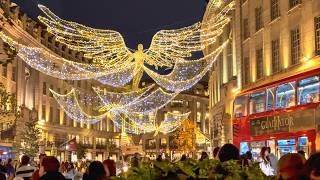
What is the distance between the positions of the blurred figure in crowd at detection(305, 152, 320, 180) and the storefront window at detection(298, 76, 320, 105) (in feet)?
36.8

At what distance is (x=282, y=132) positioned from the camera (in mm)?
18250

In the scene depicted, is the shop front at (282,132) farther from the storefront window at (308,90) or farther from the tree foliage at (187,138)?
the tree foliage at (187,138)

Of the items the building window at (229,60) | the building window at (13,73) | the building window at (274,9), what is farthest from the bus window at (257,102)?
the building window at (13,73)

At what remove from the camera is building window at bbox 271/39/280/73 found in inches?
1228

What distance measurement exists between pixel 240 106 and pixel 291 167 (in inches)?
627

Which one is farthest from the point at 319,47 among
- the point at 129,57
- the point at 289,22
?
the point at 129,57

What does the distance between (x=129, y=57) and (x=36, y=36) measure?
3170 cm

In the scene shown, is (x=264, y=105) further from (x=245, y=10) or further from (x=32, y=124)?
(x=32, y=124)

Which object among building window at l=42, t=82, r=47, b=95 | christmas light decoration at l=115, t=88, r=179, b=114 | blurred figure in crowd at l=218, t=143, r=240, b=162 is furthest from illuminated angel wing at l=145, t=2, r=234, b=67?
building window at l=42, t=82, r=47, b=95

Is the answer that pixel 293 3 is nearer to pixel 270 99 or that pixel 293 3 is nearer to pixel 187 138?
pixel 270 99

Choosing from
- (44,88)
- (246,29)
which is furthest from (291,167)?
(44,88)

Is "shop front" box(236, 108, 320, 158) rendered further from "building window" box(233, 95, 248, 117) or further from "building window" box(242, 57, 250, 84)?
"building window" box(242, 57, 250, 84)

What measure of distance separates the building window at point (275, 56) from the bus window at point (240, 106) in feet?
33.2

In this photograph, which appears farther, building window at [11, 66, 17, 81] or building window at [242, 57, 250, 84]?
building window at [11, 66, 17, 81]
